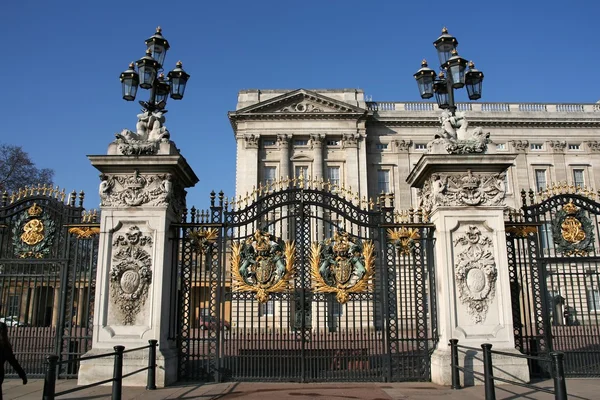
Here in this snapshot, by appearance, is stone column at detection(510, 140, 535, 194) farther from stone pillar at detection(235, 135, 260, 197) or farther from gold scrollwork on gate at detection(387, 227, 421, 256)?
gold scrollwork on gate at detection(387, 227, 421, 256)

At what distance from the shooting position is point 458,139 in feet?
36.3

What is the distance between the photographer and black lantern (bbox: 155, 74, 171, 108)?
11663 mm

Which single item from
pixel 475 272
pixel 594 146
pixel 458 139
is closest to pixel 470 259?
pixel 475 272

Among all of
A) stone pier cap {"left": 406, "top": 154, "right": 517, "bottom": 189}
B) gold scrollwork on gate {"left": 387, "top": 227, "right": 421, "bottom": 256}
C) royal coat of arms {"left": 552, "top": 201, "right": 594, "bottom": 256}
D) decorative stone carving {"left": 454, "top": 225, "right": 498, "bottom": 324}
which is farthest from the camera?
royal coat of arms {"left": 552, "top": 201, "right": 594, "bottom": 256}

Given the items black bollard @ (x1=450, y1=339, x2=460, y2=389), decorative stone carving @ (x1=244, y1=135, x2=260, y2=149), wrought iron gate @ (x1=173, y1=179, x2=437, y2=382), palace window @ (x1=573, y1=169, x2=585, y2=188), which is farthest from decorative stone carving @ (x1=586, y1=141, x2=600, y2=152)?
black bollard @ (x1=450, y1=339, x2=460, y2=389)

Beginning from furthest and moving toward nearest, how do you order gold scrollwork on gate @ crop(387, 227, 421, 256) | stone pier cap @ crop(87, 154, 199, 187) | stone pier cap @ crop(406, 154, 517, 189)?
1. gold scrollwork on gate @ crop(387, 227, 421, 256)
2. stone pier cap @ crop(406, 154, 517, 189)
3. stone pier cap @ crop(87, 154, 199, 187)

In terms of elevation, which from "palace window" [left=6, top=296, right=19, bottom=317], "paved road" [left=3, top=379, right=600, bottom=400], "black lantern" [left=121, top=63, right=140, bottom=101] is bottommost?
"paved road" [left=3, top=379, right=600, bottom=400]

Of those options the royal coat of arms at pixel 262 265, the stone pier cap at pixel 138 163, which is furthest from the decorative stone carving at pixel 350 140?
the stone pier cap at pixel 138 163

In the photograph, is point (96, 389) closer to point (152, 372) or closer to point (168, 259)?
point (152, 372)

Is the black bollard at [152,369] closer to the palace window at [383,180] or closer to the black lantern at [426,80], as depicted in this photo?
the black lantern at [426,80]

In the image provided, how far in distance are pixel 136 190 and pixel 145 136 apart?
4.26ft

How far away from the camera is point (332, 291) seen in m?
10.8

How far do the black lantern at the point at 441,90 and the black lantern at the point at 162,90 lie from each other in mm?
6274

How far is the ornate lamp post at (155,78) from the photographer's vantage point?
10891 mm
